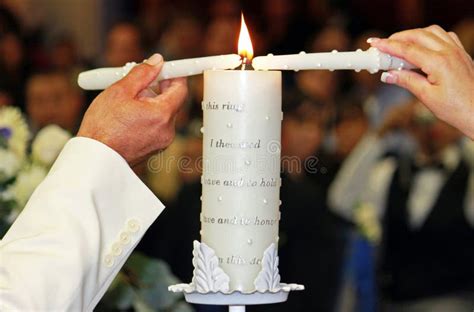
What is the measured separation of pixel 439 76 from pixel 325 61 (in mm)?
224

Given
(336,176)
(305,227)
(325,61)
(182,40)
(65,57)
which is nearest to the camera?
(325,61)

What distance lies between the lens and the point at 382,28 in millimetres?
9070

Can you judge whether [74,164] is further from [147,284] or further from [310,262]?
[310,262]

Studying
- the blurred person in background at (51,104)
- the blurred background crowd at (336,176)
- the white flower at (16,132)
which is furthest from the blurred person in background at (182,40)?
the white flower at (16,132)

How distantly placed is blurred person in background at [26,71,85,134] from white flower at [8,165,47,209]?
2.81m

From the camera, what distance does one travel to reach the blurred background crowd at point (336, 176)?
5.30 metres

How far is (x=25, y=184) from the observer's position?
2.88m

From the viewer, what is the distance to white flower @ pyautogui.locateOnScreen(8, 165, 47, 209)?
287 centimetres

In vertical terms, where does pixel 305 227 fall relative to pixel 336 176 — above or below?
below

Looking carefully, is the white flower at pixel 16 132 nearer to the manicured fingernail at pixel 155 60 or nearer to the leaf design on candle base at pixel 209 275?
the manicured fingernail at pixel 155 60

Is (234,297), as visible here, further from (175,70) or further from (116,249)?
(175,70)

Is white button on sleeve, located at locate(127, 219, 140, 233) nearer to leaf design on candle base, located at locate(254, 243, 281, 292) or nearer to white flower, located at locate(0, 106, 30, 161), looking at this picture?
leaf design on candle base, located at locate(254, 243, 281, 292)

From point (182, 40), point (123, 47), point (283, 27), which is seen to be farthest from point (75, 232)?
point (283, 27)

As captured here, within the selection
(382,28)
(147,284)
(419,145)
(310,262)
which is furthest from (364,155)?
(147,284)
